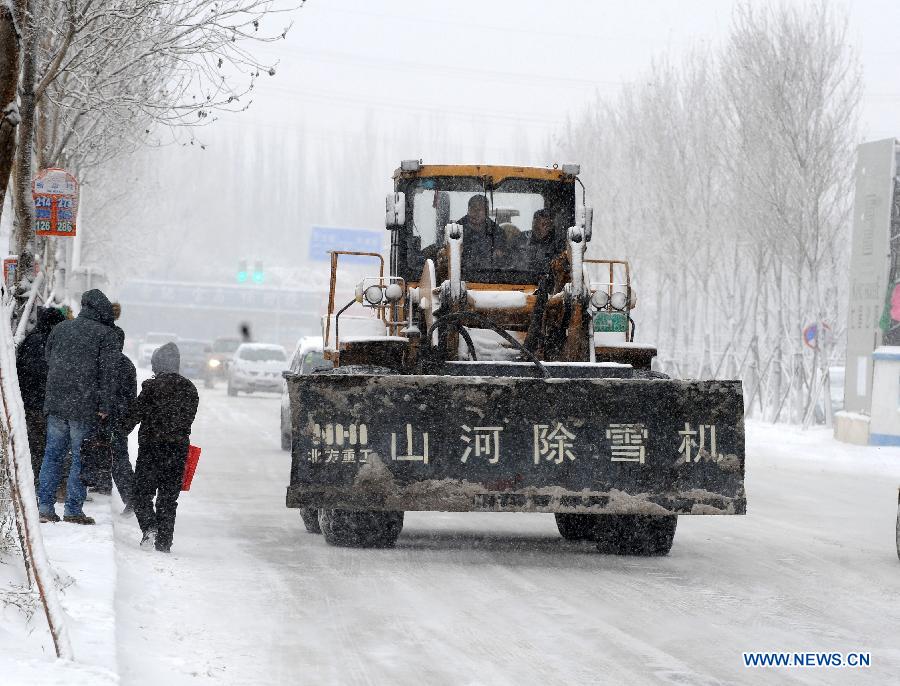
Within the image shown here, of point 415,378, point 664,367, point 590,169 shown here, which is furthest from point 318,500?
point 590,169

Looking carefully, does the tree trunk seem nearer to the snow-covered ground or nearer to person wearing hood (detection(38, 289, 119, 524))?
the snow-covered ground

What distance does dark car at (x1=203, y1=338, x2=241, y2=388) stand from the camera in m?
50.1

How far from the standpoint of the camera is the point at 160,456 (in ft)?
36.5

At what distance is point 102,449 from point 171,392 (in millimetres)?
2412

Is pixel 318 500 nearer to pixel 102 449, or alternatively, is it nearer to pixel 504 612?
pixel 504 612

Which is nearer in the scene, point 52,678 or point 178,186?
point 52,678

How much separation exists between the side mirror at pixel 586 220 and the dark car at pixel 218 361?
123 feet

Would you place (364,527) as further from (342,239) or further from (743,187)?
(342,239)

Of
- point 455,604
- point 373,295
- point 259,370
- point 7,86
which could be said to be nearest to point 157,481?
point 373,295

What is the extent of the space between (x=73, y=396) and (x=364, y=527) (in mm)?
2448

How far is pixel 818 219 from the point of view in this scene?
35531 mm

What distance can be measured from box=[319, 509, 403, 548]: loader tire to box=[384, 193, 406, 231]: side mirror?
102 inches

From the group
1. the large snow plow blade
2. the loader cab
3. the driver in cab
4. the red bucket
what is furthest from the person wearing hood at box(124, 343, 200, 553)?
the driver in cab

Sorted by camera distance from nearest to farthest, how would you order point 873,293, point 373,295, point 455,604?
point 455,604
point 373,295
point 873,293
